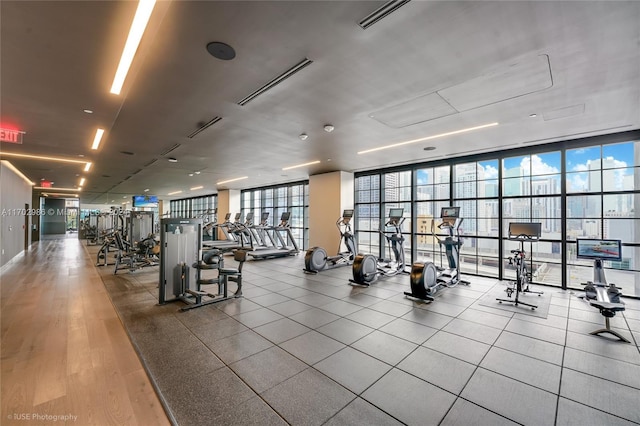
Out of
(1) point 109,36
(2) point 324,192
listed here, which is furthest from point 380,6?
(2) point 324,192

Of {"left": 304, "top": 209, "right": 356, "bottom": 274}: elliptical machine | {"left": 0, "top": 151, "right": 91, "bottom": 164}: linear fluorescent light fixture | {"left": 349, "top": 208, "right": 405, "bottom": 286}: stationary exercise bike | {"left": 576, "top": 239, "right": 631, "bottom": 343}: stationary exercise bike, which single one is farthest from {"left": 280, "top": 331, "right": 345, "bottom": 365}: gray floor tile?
{"left": 0, "top": 151, "right": 91, "bottom": 164}: linear fluorescent light fixture

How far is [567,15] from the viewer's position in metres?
2.14

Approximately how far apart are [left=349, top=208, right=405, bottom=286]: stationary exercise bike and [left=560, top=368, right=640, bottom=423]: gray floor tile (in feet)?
11.9

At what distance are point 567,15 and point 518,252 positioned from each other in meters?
4.27

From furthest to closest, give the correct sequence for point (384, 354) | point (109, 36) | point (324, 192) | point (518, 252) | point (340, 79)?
point (324, 192) → point (518, 252) → point (340, 79) → point (384, 354) → point (109, 36)

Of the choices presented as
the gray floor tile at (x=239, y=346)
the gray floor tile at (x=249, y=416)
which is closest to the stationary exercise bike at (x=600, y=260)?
the gray floor tile at (x=249, y=416)

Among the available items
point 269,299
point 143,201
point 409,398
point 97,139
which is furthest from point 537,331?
point 143,201

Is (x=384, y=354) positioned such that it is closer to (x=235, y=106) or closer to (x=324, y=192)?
(x=235, y=106)

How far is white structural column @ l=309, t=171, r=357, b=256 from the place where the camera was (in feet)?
30.4

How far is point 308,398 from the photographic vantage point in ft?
7.36

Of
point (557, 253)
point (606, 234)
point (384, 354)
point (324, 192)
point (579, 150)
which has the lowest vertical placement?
point (384, 354)

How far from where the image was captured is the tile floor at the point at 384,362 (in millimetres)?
2105

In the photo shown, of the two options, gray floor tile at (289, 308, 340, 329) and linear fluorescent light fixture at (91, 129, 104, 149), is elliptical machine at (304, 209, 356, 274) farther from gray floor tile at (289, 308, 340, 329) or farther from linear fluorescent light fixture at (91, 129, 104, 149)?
linear fluorescent light fixture at (91, 129, 104, 149)

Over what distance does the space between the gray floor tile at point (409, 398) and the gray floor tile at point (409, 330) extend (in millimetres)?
859
